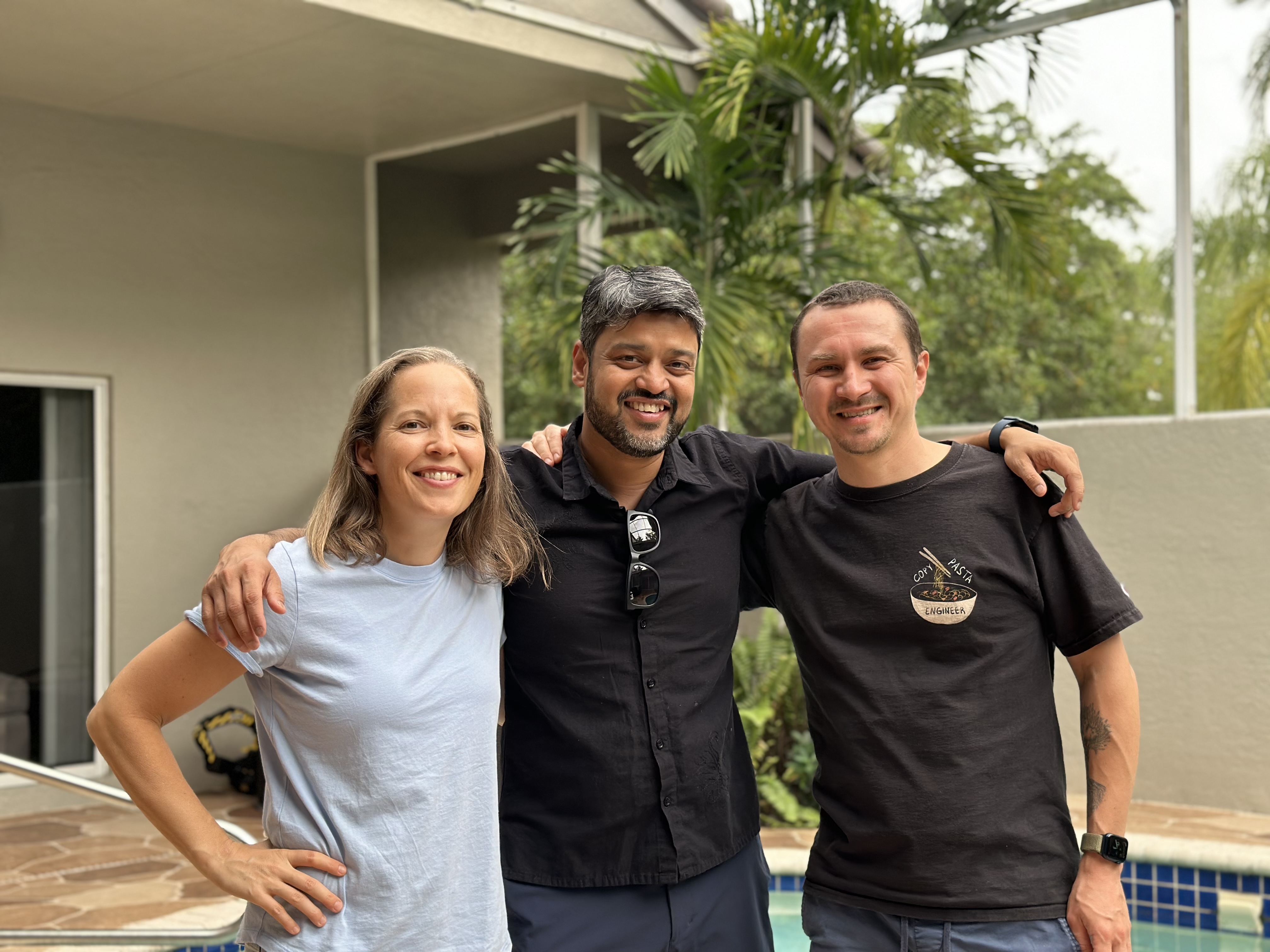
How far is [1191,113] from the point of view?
18.5ft

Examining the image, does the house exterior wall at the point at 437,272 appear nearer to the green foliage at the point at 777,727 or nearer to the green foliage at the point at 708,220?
the green foliage at the point at 708,220

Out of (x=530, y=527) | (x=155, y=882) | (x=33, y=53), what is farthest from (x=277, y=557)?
(x=33, y=53)

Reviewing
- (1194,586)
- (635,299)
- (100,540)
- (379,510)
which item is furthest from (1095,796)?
(100,540)

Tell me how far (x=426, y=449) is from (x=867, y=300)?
2.80 feet

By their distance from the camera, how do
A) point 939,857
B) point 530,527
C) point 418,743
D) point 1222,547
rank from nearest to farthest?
point 418,743 → point 939,857 → point 530,527 → point 1222,547

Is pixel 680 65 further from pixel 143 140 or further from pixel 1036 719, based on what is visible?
pixel 1036 719

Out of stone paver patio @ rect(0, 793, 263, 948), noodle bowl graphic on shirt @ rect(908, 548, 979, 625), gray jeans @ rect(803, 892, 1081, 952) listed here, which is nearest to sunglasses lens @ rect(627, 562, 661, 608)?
noodle bowl graphic on shirt @ rect(908, 548, 979, 625)

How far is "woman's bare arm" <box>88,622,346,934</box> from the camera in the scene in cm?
183

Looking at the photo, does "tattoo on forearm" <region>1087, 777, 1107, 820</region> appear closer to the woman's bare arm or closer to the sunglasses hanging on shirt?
the sunglasses hanging on shirt

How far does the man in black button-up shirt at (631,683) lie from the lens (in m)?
2.19

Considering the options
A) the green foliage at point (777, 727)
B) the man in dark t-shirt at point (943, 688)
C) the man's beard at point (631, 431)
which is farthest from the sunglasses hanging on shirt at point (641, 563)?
the green foliage at point (777, 727)

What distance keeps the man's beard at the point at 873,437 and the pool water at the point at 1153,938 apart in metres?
2.53

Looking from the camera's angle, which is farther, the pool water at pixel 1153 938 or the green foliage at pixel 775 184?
the green foliage at pixel 775 184

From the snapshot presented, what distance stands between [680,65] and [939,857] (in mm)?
5389
